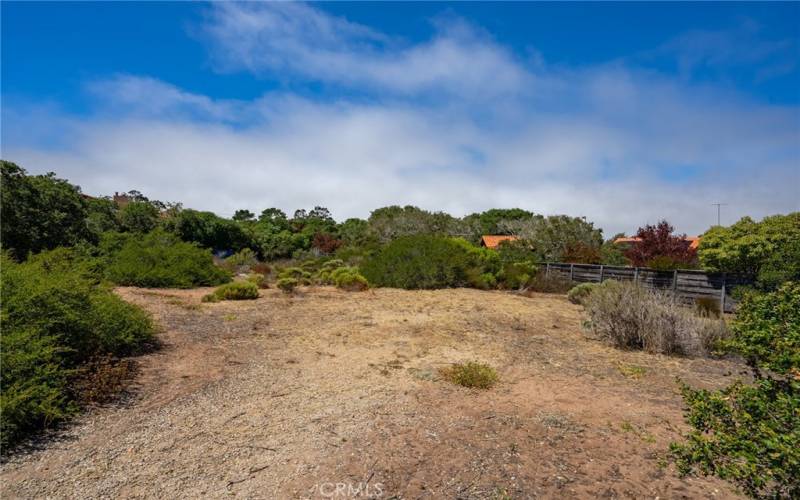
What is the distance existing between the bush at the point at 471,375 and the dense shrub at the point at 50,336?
14.9 feet

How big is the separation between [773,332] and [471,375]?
12.8ft

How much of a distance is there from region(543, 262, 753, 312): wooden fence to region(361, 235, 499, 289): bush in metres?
5.22

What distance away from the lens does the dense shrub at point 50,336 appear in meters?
4.07

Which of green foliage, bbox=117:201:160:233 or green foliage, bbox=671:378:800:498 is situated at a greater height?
green foliage, bbox=117:201:160:233

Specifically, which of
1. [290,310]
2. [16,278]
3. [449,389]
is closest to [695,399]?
[449,389]

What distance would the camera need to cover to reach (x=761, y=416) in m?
2.29

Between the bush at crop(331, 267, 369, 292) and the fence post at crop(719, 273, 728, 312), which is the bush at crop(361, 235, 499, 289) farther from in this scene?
the fence post at crop(719, 273, 728, 312)

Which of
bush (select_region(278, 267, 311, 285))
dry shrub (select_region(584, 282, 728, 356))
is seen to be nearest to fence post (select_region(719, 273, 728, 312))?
dry shrub (select_region(584, 282, 728, 356))

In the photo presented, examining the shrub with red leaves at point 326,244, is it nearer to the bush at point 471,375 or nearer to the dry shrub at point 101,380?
the dry shrub at point 101,380

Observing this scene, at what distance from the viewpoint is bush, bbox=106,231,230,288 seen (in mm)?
15477

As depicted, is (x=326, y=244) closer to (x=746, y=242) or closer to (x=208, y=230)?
(x=208, y=230)

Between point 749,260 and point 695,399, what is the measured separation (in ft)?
54.3

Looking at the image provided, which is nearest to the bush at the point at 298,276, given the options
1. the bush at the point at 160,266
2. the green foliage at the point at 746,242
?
the bush at the point at 160,266

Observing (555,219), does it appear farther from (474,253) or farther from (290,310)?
(290,310)
